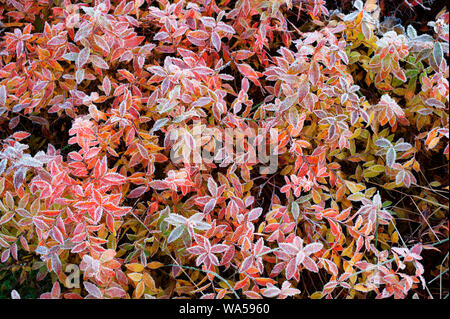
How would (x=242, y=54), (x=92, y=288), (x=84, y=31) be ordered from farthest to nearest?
(x=242, y=54) < (x=84, y=31) < (x=92, y=288)

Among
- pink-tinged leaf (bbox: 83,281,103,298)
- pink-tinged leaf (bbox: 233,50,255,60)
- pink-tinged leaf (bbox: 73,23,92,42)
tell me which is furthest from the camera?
pink-tinged leaf (bbox: 233,50,255,60)

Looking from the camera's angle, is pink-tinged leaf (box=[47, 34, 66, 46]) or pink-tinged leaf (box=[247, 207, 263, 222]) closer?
pink-tinged leaf (box=[247, 207, 263, 222])

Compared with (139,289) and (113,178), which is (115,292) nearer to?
(139,289)

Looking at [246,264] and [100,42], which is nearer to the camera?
[246,264]

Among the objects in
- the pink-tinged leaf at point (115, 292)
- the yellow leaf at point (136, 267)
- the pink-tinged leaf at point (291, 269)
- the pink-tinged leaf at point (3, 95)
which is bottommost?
the pink-tinged leaf at point (115, 292)

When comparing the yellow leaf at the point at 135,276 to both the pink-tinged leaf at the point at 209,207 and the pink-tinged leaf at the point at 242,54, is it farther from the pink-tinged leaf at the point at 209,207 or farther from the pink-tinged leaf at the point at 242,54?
the pink-tinged leaf at the point at 242,54

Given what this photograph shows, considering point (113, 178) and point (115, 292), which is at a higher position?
point (113, 178)

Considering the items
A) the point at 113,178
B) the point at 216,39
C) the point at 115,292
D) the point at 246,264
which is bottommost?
the point at 115,292

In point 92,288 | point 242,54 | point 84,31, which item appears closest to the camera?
point 92,288

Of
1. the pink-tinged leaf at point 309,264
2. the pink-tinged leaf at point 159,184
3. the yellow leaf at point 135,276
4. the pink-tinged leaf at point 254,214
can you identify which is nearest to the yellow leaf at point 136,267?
the yellow leaf at point 135,276

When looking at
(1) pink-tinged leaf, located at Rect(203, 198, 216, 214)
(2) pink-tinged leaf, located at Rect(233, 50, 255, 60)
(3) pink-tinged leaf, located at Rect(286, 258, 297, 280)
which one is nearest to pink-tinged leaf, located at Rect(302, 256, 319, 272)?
(3) pink-tinged leaf, located at Rect(286, 258, 297, 280)

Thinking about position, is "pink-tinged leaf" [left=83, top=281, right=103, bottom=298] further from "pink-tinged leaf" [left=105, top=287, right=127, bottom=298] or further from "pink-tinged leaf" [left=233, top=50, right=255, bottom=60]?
"pink-tinged leaf" [left=233, top=50, right=255, bottom=60]

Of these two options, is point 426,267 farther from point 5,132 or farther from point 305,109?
point 5,132

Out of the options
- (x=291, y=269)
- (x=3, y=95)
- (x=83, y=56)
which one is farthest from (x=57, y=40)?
(x=291, y=269)
